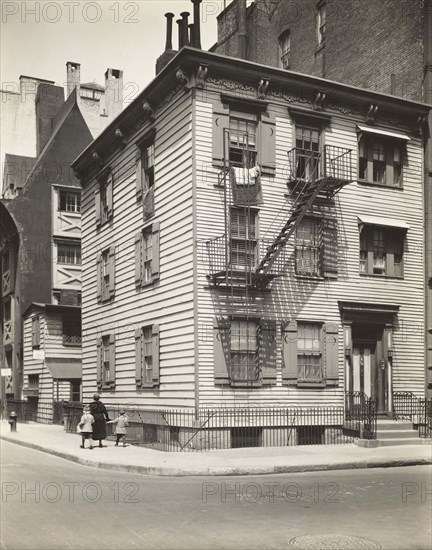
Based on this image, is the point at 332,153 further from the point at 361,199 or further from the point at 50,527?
the point at 50,527

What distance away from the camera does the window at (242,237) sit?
22.3 metres

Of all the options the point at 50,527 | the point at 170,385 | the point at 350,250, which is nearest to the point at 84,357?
the point at 170,385

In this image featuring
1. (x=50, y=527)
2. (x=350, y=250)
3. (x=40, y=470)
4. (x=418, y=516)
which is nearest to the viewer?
(x=50, y=527)

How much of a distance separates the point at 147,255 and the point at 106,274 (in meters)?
4.63

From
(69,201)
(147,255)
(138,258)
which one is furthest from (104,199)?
(69,201)

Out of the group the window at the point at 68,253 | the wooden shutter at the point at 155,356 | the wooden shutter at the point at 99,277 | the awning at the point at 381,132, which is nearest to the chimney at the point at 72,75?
the window at the point at 68,253

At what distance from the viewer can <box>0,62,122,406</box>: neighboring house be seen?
137 feet

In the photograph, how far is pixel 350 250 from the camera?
24328 millimetres

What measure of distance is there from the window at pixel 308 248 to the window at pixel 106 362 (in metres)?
8.47

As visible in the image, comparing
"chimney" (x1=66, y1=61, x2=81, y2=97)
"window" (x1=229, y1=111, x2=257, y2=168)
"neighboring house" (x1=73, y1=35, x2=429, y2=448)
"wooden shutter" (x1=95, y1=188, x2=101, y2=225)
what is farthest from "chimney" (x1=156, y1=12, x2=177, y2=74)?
"chimney" (x1=66, y1=61, x2=81, y2=97)

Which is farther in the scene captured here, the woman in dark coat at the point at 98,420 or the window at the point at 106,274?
the window at the point at 106,274

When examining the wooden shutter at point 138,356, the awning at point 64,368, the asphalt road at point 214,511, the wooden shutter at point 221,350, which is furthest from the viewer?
the awning at point 64,368

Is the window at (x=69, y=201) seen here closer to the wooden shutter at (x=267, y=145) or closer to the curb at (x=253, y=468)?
the wooden shutter at (x=267, y=145)

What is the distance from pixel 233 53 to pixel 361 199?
51.6ft
